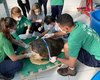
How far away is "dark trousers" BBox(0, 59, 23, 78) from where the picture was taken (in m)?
2.20

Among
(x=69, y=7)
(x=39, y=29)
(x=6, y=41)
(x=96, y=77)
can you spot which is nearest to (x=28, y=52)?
(x=6, y=41)

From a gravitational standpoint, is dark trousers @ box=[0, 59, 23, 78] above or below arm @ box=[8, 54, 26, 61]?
below

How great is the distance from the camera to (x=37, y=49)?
2.19 metres

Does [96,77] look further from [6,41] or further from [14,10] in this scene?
[14,10]

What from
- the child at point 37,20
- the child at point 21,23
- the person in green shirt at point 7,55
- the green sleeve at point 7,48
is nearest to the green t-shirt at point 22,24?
the child at point 21,23

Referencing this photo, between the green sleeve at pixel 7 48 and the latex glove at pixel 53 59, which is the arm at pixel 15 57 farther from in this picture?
the latex glove at pixel 53 59

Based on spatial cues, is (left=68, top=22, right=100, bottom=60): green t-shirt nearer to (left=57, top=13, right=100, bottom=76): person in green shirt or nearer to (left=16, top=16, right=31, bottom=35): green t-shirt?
(left=57, top=13, right=100, bottom=76): person in green shirt

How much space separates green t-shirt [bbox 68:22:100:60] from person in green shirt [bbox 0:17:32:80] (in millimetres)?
510

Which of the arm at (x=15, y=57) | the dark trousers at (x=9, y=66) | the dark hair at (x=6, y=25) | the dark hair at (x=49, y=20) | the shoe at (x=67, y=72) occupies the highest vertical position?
the dark hair at (x=6, y=25)

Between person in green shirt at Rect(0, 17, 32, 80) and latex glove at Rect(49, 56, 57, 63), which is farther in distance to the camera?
latex glove at Rect(49, 56, 57, 63)

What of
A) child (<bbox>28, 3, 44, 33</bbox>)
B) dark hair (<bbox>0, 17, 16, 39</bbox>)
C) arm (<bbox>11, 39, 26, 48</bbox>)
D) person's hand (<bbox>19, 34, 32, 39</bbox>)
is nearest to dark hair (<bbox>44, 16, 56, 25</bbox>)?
child (<bbox>28, 3, 44, 33</bbox>)

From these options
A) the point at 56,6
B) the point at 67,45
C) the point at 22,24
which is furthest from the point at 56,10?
the point at 67,45

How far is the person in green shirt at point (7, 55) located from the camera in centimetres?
205

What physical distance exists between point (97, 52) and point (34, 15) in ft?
3.33
